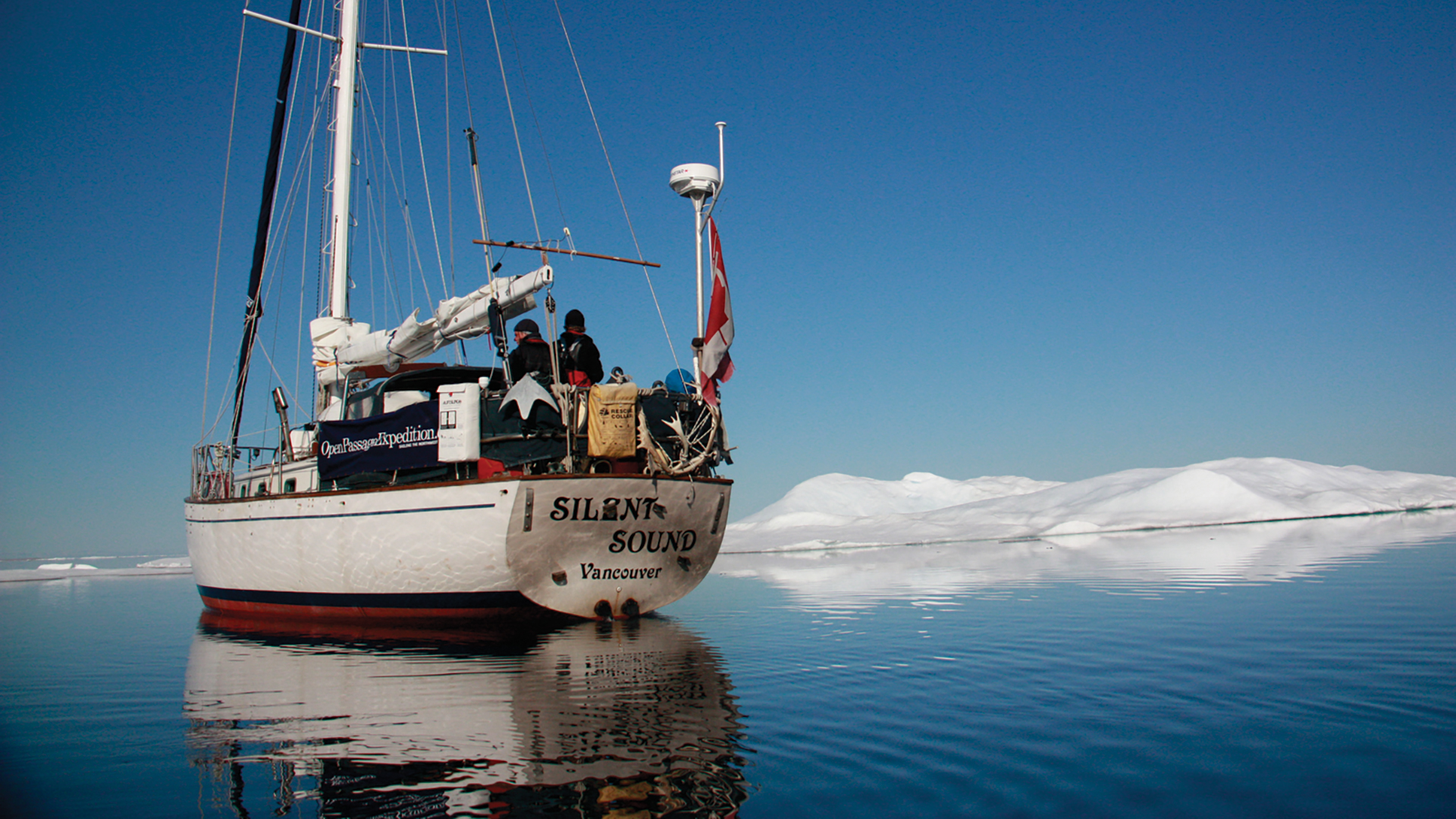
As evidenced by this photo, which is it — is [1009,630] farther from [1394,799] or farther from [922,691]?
[1394,799]

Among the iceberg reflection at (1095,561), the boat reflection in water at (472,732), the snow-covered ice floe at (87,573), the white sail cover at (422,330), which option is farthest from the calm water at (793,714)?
the snow-covered ice floe at (87,573)

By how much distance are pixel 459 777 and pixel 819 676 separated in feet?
11.7

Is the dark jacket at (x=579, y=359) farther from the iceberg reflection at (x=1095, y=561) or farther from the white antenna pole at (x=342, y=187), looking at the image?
the white antenna pole at (x=342, y=187)

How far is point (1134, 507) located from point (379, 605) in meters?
44.1

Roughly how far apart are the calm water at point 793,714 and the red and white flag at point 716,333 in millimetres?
3650

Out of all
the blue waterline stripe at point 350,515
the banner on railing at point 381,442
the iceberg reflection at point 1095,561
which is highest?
the banner on railing at point 381,442

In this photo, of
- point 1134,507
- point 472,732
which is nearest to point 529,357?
point 472,732

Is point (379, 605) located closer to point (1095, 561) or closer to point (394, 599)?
point (394, 599)

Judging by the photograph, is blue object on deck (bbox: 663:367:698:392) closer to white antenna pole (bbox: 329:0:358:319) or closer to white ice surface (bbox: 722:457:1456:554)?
white antenna pole (bbox: 329:0:358:319)

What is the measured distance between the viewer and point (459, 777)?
457 cm

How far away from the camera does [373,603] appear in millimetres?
13117

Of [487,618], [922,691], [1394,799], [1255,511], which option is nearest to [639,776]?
[922,691]

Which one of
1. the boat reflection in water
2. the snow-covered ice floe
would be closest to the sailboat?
the boat reflection in water

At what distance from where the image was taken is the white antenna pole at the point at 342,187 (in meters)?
19.1
